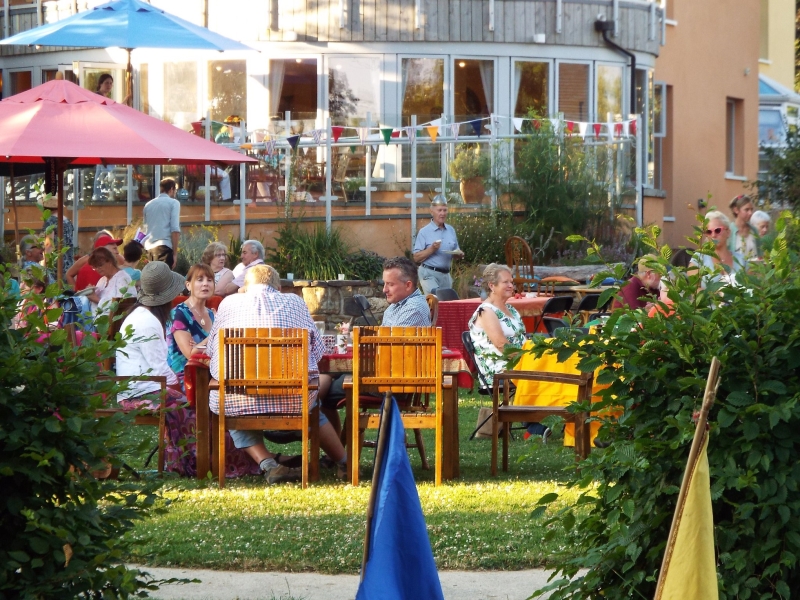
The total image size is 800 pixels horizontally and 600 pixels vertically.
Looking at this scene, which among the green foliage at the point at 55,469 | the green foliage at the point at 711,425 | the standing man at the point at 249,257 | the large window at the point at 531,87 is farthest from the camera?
the large window at the point at 531,87

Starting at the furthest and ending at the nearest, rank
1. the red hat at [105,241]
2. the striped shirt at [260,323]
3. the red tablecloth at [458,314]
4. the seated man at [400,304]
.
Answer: the red tablecloth at [458,314]
the red hat at [105,241]
the seated man at [400,304]
the striped shirt at [260,323]

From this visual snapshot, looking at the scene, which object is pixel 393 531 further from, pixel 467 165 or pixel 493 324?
pixel 467 165

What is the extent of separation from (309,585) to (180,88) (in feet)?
54.7

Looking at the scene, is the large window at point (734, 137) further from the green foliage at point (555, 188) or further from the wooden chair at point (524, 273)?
the wooden chair at point (524, 273)

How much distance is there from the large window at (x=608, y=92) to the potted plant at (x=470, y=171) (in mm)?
3646

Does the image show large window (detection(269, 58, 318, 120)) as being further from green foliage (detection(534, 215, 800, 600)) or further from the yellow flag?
the yellow flag

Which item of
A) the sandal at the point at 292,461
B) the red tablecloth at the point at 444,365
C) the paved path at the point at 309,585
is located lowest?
the sandal at the point at 292,461

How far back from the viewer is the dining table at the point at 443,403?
7941 millimetres

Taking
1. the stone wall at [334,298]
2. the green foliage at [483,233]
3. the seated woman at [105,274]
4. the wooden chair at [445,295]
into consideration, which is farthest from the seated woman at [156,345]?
the green foliage at [483,233]

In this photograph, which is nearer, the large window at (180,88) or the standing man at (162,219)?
the standing man at (162,219)

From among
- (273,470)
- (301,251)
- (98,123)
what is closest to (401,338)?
(273,470)

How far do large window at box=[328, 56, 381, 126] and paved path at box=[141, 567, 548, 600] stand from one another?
52.4ft

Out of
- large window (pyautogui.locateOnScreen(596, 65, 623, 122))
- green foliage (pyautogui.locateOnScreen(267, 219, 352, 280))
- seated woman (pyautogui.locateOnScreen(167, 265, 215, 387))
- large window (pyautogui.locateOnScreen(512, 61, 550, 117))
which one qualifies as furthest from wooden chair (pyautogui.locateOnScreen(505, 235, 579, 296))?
seated woman (pyautogui.locateOnScreen(167, 265, 215, 387))

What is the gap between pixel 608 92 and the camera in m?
23.0
